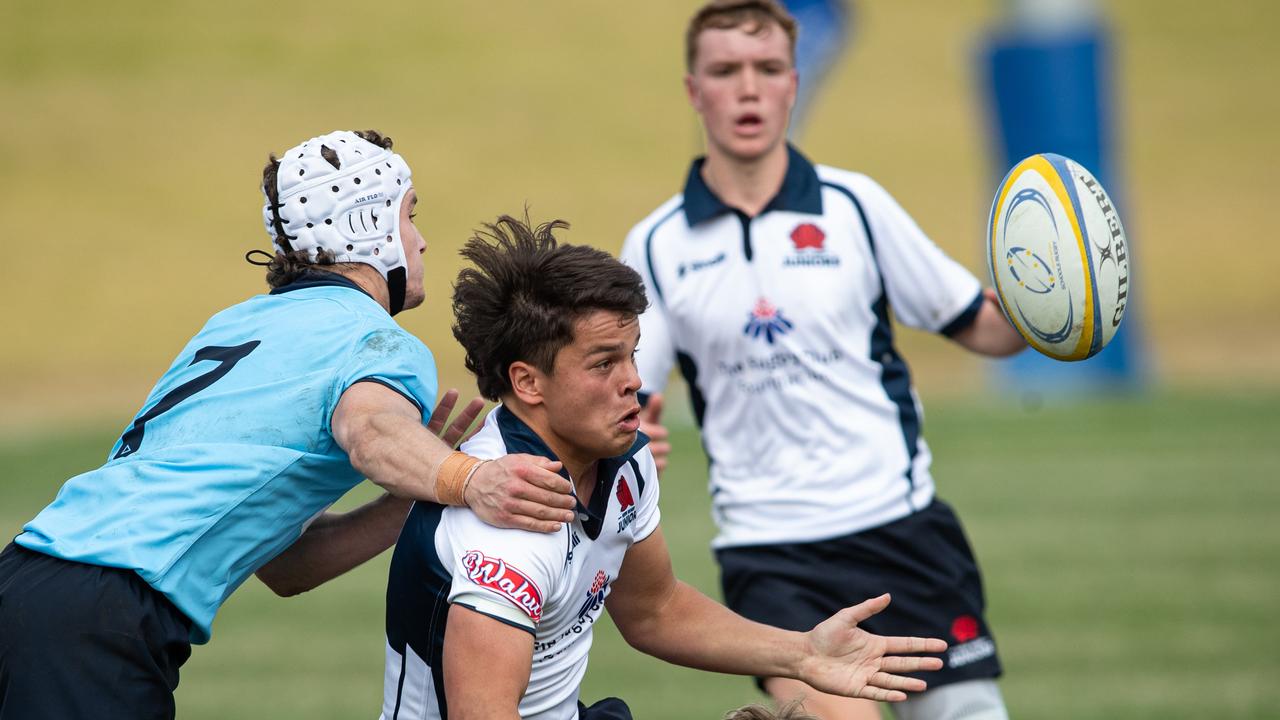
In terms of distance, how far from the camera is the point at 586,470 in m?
4.04

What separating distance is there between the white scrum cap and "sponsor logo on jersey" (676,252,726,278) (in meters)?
1.48

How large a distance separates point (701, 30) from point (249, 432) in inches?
99.4

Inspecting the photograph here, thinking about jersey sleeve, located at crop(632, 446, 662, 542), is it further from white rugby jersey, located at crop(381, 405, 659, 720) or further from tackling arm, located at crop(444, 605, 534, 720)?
tackling arm, located at crop(444, 605, 534, 720)

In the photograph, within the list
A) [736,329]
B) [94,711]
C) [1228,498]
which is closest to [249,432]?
[94,711]

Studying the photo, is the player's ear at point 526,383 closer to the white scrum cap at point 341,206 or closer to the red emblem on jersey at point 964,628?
the white scrum cap at point 341,206

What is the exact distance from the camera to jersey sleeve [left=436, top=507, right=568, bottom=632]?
11.8ft

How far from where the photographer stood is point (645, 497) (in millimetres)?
4172

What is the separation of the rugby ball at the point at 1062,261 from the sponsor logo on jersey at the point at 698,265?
1.05 metres

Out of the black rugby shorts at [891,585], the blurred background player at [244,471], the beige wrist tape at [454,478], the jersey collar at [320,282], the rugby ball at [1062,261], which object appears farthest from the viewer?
the black rugby shorts at [891,585]

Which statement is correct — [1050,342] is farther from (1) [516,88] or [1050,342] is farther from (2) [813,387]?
(1) [516,88]

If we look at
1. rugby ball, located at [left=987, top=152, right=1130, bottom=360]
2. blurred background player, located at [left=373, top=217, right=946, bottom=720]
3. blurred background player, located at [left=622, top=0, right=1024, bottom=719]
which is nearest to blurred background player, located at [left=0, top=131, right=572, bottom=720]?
blurred background player, located at [left=373, top=217, right=946, bottom=720]

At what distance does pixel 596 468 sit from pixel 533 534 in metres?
0.40

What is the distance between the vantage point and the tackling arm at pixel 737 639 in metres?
4.23

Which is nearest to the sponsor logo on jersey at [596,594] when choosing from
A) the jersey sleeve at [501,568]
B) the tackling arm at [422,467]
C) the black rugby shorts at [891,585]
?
the jersey sleeve at [501,568]
